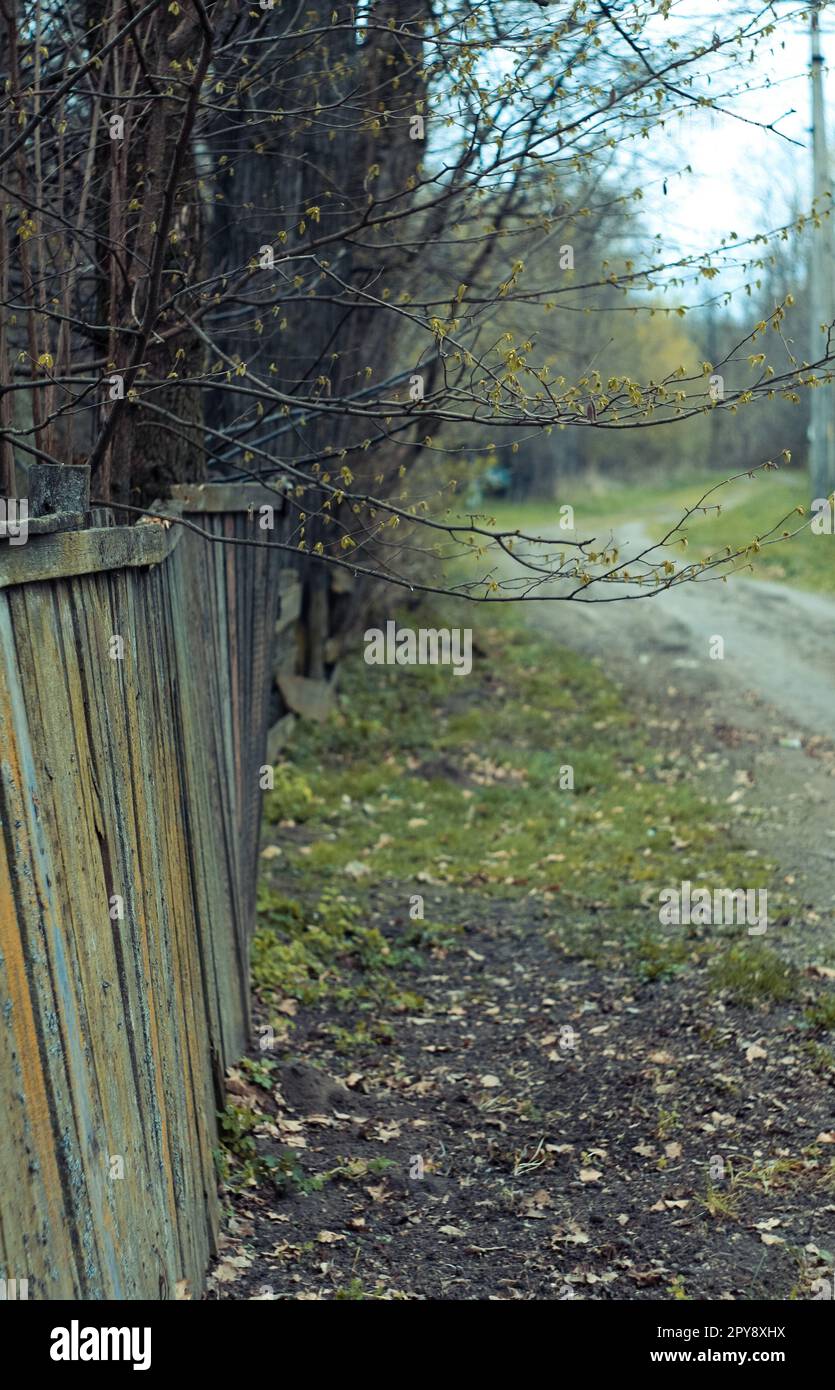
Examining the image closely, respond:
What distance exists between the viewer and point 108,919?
3008 mm

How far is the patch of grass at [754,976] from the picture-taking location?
247 inches

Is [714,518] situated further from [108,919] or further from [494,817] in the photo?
[108,919]

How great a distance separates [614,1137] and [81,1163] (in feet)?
9.75

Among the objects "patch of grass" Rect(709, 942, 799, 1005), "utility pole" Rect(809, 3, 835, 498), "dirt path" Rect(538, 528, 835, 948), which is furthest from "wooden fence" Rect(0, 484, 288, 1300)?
"utility pole" Rect(809, 3, 835, 498)

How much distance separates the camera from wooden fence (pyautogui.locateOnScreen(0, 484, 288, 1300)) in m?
2.38

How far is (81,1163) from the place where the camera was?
2619 millimetres

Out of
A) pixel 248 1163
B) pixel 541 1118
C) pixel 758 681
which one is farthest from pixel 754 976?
pixel 758 681

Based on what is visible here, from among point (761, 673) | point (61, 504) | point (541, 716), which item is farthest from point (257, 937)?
point (761, 673)

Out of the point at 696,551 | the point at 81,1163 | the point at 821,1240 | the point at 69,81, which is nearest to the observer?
the point at 81,1163

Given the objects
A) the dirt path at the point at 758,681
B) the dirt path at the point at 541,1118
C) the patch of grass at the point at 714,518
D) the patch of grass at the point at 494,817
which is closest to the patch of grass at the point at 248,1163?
the dirt path at the point at 541,1118

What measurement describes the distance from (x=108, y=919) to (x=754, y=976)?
4.26 m

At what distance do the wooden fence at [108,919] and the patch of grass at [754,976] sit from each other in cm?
267
